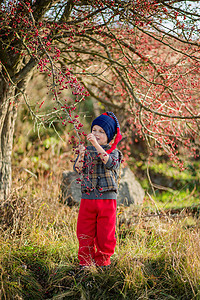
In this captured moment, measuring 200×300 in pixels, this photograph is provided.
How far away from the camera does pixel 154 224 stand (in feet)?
12.2

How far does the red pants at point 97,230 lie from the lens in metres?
2.68

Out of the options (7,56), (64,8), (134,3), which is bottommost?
(7,56)

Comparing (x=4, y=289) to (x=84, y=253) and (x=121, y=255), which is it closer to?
(x=84, y=253)

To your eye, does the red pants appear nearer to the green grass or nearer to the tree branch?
the green grass

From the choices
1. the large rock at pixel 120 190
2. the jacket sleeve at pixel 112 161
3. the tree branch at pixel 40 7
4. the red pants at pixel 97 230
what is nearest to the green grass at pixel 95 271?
the red pants at pixel 97 230

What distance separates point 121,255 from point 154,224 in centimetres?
100

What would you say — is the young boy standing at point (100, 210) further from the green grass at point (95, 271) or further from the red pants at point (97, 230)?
the green grass at point (95, 271)

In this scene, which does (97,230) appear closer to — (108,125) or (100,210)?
(100,210)

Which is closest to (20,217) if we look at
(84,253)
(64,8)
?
(84,253)

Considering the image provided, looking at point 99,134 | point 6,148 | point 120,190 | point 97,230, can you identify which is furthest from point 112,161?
point 120,190

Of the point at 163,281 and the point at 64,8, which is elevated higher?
the point at 64,8

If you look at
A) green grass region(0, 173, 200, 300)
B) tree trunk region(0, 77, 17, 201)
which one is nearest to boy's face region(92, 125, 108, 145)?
green grass region(0, 173, 200, 300)

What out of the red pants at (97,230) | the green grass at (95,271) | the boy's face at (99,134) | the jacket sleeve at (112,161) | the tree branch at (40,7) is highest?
the tree branch at (40,7)

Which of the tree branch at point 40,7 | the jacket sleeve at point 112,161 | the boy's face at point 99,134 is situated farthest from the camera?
the tree branch at point 40,7
